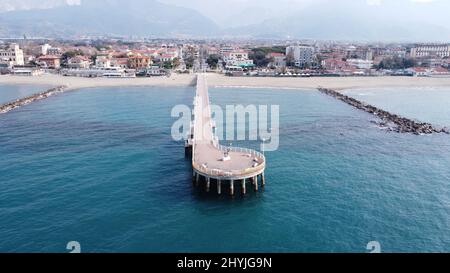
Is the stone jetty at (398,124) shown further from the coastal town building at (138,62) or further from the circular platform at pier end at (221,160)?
the coastal town building at (138,62)

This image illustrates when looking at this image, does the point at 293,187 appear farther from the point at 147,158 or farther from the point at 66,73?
the point at 66,73

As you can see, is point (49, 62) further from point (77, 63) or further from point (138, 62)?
point (138, 62)

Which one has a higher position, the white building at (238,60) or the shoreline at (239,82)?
the white building at (238,60)

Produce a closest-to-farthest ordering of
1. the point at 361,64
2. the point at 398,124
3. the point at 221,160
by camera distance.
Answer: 1. the point at 221,160
2. the point at 398,124
3. the point at 361,64

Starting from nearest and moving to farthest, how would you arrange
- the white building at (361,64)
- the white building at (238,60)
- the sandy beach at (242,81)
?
the sandy beach at (242,81) → the white building at (238,60) → the white building at (361,64)

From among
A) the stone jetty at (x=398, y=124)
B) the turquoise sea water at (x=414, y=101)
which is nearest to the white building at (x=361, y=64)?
the turquoise sea water at (x=414, y=101)

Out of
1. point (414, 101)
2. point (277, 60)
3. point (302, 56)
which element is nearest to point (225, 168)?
point (414, 101)

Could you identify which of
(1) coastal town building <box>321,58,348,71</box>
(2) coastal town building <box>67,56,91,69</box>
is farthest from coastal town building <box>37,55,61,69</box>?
(1) coastal town building <box>321,58,348,71</box>
